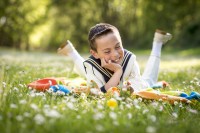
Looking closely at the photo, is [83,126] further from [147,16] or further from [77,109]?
[147,16]

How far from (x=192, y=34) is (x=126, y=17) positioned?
61.5 feet

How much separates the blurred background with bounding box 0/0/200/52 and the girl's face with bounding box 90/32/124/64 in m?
33.7

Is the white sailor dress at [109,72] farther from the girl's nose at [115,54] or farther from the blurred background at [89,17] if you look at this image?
the blurred background at [89,17]

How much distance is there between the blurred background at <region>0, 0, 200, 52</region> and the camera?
132ft

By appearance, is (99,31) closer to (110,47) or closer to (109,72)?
(110,47)

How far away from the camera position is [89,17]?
47781mm

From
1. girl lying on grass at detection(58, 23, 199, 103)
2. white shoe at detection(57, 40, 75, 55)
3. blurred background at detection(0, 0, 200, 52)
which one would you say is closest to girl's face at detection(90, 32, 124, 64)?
girl lying on grass at detection(58, 23, 199, 103)

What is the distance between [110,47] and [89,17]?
4311cm

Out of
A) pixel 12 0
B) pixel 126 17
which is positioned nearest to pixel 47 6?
pixel 12 0

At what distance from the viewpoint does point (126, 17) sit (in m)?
46.7

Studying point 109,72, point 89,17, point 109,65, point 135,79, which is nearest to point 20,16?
point 89,17

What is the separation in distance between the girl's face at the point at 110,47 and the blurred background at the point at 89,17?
111 feet

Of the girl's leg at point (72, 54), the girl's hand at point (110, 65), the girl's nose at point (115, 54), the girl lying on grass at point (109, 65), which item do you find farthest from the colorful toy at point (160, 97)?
the girl's leg at point (72, 54)

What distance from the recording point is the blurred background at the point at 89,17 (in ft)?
132
